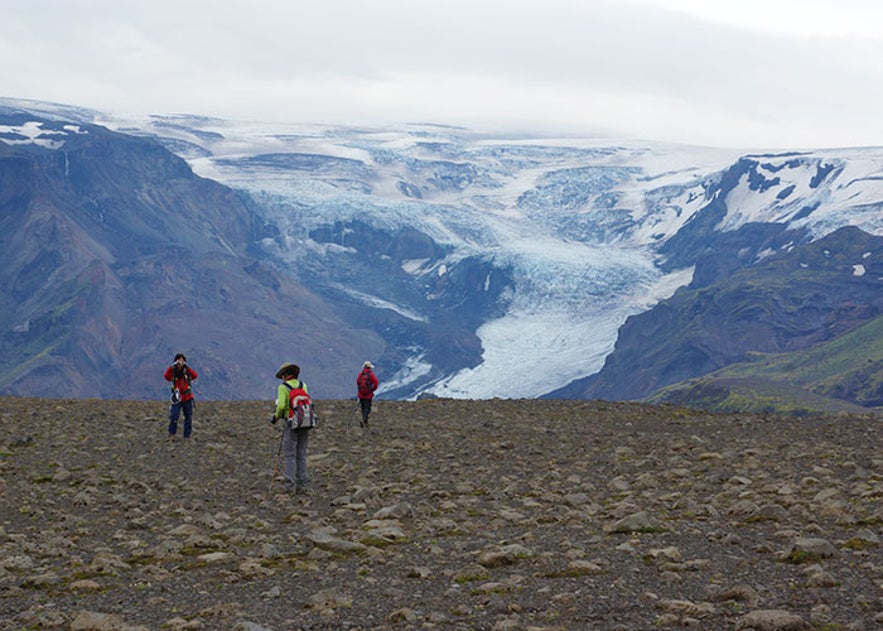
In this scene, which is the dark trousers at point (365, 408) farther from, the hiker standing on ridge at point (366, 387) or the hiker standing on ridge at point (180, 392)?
the hiker standing on ridge at point (180, 392)

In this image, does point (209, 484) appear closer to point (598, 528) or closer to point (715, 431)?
point (598, 528)

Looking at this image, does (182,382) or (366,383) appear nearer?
(182,382)

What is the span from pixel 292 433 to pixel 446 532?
18.4ft

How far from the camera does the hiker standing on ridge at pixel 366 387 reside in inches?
1267

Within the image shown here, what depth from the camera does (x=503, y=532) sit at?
54.6ft

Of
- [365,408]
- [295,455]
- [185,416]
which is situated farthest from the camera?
[365,408]

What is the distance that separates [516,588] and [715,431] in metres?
20.9

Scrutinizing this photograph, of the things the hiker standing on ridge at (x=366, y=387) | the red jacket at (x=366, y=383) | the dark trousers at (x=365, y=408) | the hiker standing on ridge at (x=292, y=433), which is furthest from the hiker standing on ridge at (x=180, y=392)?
the hiker standing on ridge at (x=292, y=433)

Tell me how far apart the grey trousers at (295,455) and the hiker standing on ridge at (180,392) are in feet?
27.1

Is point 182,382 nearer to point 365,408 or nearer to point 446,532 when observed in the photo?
point 365,408

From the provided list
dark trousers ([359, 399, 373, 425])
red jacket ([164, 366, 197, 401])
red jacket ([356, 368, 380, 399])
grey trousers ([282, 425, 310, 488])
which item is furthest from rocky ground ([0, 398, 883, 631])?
dark trousers ([359, 399, 373, 425])

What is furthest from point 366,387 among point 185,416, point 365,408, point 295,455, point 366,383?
point 295,455

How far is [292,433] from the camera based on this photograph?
21.7 m

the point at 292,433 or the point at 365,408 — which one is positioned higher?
the point at 292,433
